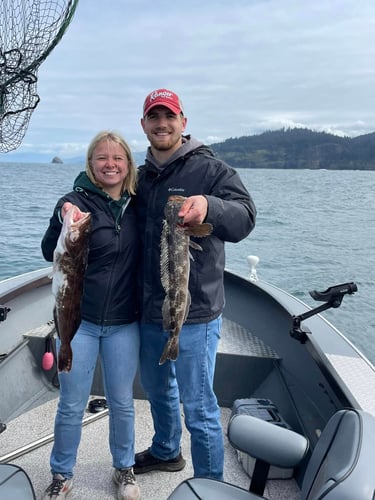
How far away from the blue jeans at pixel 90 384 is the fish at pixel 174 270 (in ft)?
1.03

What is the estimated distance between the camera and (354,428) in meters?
1.76

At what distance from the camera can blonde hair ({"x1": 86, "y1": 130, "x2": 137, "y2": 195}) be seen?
2.66m

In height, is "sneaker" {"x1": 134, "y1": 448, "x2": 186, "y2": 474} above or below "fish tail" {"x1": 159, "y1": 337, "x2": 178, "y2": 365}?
below

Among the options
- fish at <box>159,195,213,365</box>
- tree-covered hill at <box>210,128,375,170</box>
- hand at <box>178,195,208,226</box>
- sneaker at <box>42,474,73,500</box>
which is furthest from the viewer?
tree-covered hill at <box>210,128,375,170</box>

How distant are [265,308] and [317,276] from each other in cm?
969

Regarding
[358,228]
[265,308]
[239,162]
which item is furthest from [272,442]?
[239,162]

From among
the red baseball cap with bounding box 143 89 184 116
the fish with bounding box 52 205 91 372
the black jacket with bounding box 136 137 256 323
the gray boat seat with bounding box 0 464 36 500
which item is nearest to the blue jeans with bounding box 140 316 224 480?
the black jacket with bounding box 136 137 256 323

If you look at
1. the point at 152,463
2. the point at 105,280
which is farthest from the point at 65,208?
the point at 152,463

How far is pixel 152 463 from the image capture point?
10.8 ft

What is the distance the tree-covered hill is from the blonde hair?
9712 cm

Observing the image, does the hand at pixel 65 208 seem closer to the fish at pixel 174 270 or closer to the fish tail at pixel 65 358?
the fish at pixel 174 270

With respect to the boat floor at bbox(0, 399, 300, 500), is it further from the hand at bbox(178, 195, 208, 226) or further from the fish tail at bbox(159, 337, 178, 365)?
the hand at bbox(178, 195, 208, 226)

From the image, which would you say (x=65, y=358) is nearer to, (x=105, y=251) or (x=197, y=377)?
(x=105, y=251)

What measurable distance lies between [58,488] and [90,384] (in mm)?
747
